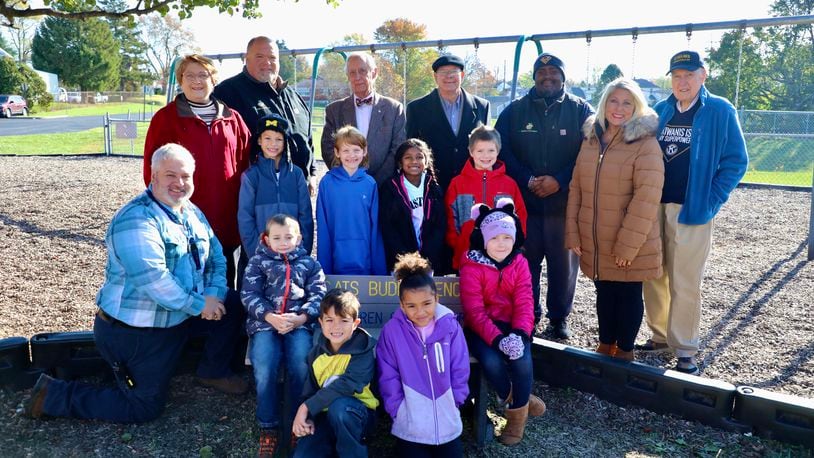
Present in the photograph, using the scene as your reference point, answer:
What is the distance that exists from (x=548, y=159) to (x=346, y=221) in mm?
1725

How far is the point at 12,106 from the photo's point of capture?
39688 mm

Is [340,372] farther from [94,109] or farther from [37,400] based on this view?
[94,109]

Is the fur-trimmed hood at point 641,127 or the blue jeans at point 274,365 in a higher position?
Result: the fur-trimmed hood at point 641,127

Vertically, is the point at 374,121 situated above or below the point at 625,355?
above

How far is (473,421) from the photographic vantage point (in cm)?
372

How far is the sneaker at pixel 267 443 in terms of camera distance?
3.34 m

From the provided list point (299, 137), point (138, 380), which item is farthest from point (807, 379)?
point (138, 380)

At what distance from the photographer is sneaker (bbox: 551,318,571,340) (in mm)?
5074

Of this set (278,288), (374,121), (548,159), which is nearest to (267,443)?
(278,288)

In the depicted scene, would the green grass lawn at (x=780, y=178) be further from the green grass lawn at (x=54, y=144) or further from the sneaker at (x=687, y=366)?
the green grass lawn at (x=54, y=144)

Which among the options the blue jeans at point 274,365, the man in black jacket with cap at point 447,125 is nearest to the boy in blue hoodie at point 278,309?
the blue jeans at point 274,365

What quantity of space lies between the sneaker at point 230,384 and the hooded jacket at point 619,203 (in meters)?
2.49

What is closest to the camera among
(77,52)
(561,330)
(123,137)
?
(561,330)

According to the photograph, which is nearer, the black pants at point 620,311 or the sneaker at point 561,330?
the black pants at point 620,311
